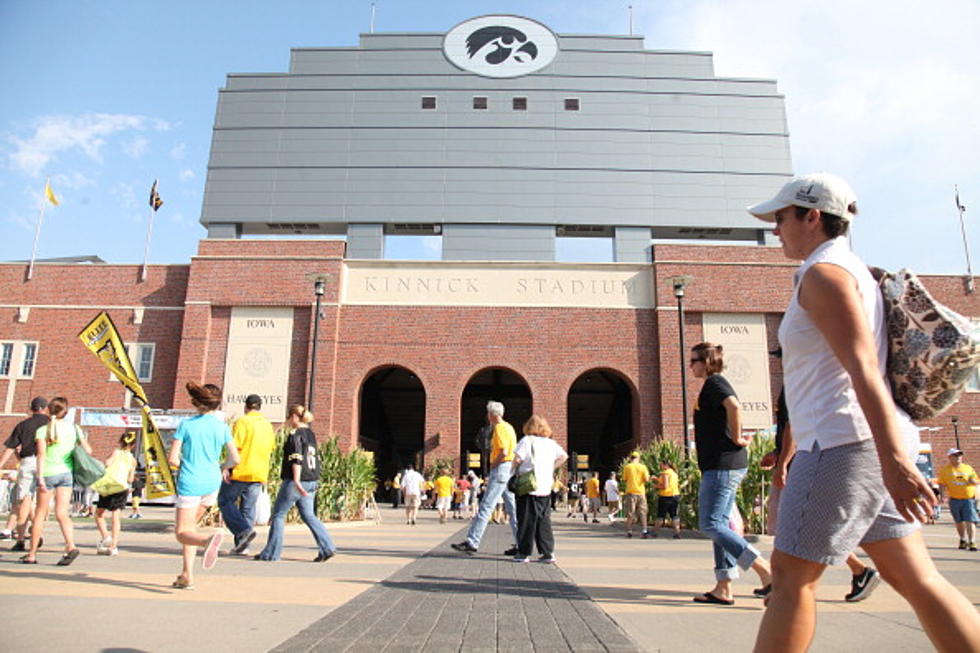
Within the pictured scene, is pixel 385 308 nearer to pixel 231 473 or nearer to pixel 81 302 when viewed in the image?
pixel 81 302

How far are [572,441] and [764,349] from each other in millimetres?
14192

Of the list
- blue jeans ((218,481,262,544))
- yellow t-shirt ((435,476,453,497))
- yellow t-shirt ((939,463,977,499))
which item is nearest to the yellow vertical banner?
blue jeans ((218,481,262,544))

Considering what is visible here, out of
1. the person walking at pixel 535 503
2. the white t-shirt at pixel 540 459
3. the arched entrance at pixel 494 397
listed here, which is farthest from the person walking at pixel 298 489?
the arched entrance at pixel 494 397

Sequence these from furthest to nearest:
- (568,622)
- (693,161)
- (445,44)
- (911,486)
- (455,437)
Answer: (445,44)
(693,161)
(455,437)
(568,622)
(911,486)

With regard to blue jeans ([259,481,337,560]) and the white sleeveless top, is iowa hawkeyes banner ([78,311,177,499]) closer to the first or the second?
blue jeans ([259,481,337,560])

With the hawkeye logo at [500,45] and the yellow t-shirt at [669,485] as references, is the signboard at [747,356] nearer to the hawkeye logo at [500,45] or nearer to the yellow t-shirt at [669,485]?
the yellow t-shirt at [669,485]

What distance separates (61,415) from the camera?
736 cm

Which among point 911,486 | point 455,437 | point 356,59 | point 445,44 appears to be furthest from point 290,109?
point 911,486

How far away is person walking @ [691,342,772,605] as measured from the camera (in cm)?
504

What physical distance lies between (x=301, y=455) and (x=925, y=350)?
7048mm

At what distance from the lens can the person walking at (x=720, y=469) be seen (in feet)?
16.5

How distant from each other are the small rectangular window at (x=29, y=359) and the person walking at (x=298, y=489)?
26088 millimetres

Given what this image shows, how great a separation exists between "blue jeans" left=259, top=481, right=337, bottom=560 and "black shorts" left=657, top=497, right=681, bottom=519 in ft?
24.8

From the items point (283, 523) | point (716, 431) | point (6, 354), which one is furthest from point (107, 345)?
point (6, 354)
